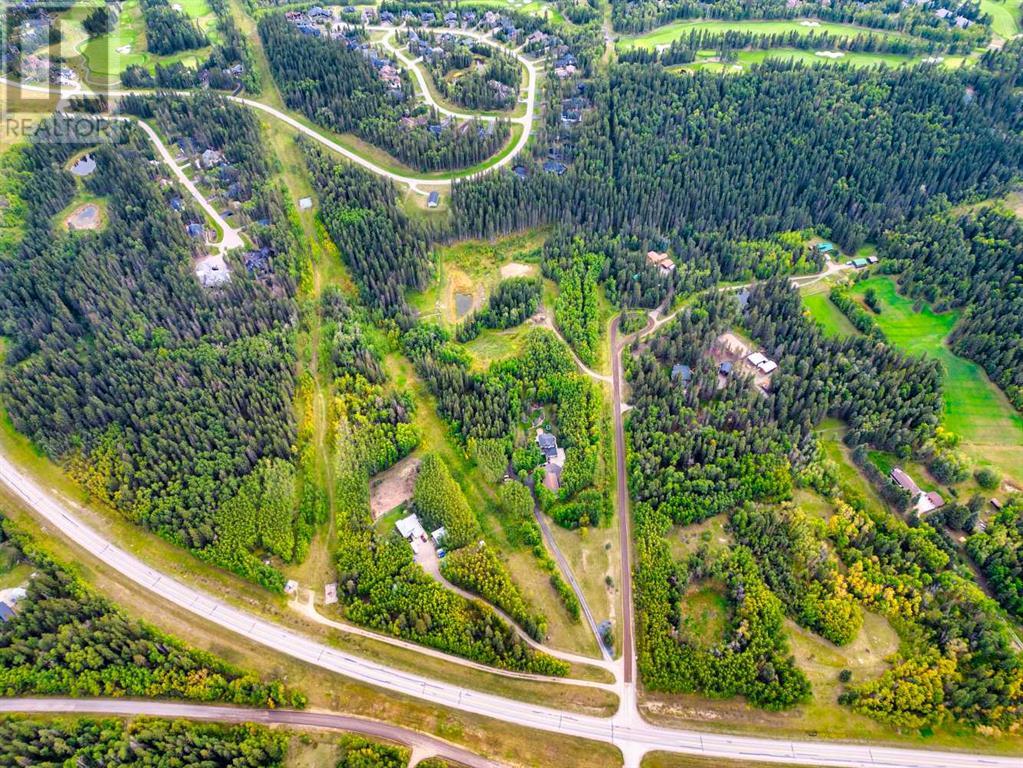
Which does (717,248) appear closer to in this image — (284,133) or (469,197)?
(469,197)

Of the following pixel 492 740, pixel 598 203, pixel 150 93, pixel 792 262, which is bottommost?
pixel 492 740

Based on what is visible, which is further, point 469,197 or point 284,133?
point 284,133

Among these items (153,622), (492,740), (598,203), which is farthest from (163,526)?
(598,203)

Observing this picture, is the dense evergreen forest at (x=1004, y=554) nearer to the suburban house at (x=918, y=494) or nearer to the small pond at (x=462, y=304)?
the suburban house at (x=918, y=494)

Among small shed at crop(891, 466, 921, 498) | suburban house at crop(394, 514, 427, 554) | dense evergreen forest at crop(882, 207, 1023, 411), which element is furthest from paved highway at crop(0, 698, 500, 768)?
dense evergreen forest at crop(882, 207, 1023, 411)

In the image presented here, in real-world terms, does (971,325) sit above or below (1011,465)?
above

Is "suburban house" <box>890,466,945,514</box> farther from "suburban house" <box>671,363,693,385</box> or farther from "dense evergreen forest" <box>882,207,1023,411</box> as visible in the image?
"suburban house" <box>671,363,693,385</box>
